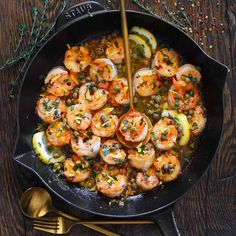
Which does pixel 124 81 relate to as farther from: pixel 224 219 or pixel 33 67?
pixel 224 219

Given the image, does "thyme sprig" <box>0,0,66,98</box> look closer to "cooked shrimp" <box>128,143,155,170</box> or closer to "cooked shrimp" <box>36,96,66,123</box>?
"cooked shrimp" <box>36,96,66,123</box>

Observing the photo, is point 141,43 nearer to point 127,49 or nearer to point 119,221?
point 127,49

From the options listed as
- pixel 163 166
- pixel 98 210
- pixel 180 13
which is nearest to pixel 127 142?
pixel 163 166

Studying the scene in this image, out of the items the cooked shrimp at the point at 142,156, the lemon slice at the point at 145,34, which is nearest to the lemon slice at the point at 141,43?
the lemon slice at the point at 145,34

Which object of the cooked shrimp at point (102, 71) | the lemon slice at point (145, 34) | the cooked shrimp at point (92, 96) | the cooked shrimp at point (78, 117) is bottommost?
the cooked shrimp at point (78, 117)

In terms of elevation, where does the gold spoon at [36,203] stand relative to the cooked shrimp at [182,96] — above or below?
below

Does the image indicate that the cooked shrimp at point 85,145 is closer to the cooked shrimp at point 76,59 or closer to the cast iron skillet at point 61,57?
the cast iron skillet at point 61,57

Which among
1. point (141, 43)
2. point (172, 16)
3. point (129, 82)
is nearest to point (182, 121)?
point (129, 82)
